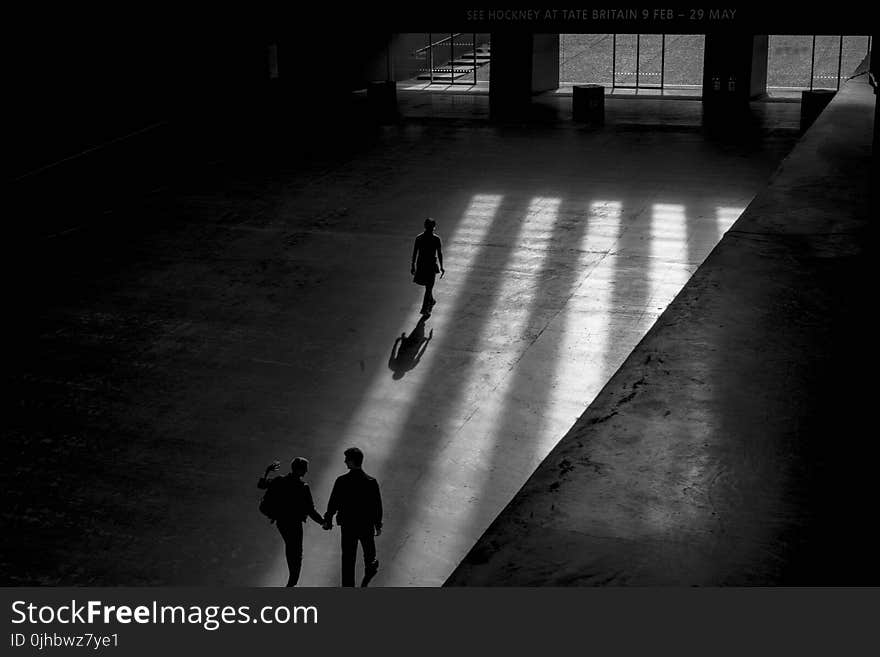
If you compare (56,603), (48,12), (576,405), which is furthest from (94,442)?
(48,12)

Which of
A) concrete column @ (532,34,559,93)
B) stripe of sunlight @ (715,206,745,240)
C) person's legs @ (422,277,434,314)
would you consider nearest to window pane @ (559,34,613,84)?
concrete column @ (532,34,559,93)

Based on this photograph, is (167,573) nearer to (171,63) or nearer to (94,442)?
(94,442)

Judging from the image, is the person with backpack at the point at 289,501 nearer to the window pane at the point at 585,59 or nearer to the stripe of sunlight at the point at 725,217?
the stripe of sunlight at the point at 725,217

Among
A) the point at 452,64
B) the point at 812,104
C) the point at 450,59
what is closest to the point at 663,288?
the point at 812,104

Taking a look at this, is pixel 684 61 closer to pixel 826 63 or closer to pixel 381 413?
pixel 826 63

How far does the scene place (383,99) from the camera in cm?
3459

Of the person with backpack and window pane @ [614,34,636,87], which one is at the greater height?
window pane @ [614,34,636,87]

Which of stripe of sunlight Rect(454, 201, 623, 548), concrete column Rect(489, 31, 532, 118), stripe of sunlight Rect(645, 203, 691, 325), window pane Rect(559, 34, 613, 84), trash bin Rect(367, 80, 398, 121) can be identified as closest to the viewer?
stripe of sunlight Rect(454, 201, 623, 548)

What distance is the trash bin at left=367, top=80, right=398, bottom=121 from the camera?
113ft

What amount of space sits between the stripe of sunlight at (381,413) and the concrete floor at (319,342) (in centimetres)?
4

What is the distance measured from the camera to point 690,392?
6207 millimetres

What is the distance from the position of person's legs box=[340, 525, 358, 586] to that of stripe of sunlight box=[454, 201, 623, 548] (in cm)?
144

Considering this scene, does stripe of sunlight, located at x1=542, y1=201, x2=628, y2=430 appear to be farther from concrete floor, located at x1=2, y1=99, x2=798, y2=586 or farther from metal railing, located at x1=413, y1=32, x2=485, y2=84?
metal railing, located at x1=413, y1=32, x2=485, y2=84

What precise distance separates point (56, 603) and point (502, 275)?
13597 mm
